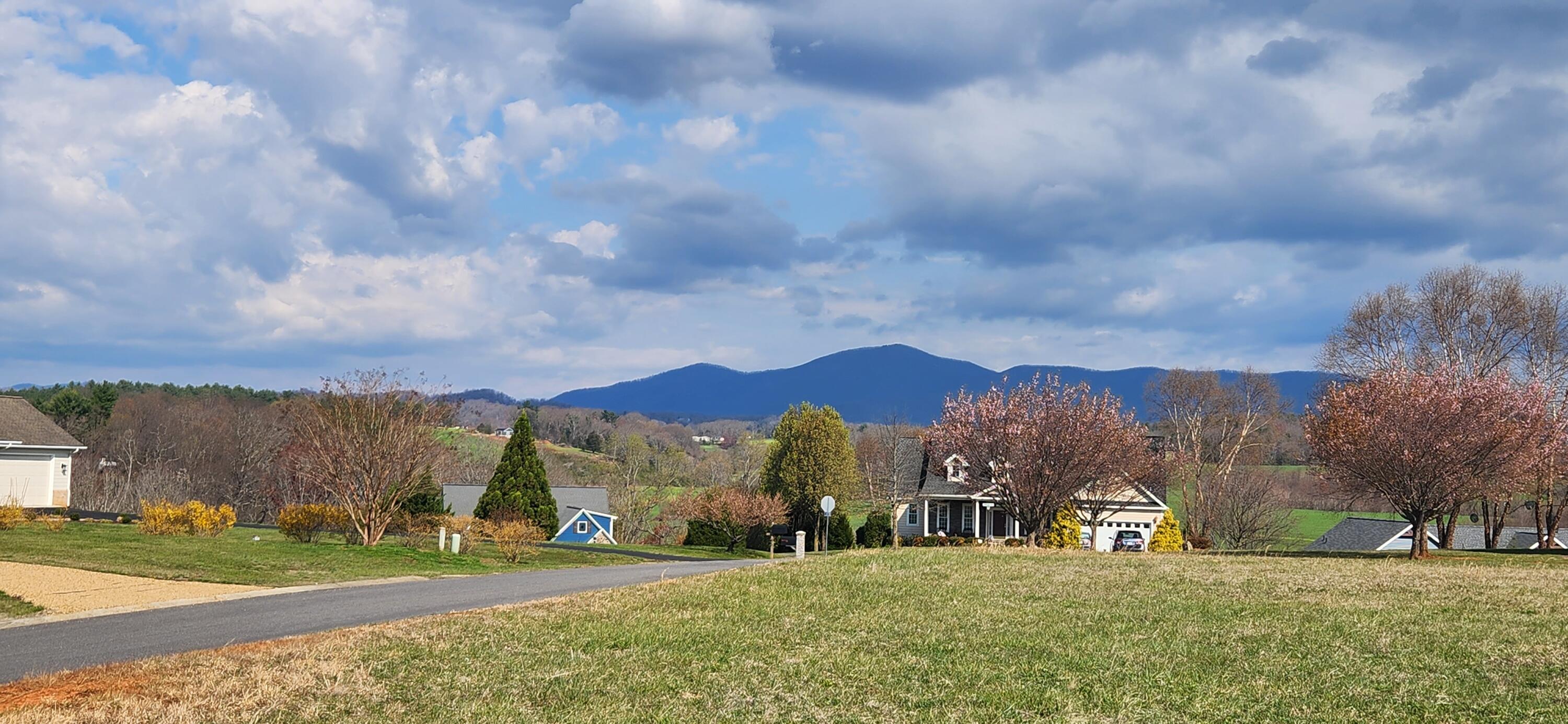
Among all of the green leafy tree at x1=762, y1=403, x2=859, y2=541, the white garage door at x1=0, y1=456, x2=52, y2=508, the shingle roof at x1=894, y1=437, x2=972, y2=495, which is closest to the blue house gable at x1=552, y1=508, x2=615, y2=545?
the green leafy tree at x1=762, y1=403, x2=859, y2=541

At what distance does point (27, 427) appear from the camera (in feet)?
135

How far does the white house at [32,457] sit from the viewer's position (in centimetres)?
3959

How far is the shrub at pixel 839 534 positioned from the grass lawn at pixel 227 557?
26557 mm

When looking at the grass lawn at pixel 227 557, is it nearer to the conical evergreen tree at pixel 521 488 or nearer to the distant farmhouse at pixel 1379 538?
the conical evergreen tree at pixel 521 488

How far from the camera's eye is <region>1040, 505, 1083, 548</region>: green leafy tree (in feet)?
136

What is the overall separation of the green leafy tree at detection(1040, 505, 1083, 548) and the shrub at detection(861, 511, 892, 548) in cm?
1392

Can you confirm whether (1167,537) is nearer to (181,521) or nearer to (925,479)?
(925,479)

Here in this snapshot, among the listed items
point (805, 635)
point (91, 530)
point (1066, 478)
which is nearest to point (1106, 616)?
point (805, 635)

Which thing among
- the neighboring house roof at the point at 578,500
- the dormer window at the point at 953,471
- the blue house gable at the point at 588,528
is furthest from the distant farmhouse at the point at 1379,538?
the neighboring house roof at the point at 578,500

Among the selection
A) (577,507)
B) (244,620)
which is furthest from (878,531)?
(244,620)

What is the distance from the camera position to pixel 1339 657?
420 inches

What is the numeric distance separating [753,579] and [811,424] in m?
41.7

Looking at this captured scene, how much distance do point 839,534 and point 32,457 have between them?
35134 millimetres

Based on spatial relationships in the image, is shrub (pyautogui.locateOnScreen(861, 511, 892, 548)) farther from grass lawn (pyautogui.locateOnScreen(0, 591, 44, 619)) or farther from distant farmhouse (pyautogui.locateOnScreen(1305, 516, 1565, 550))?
grass lawn (pyautogui.locateOnScreen(0, 591, 44, 619))
